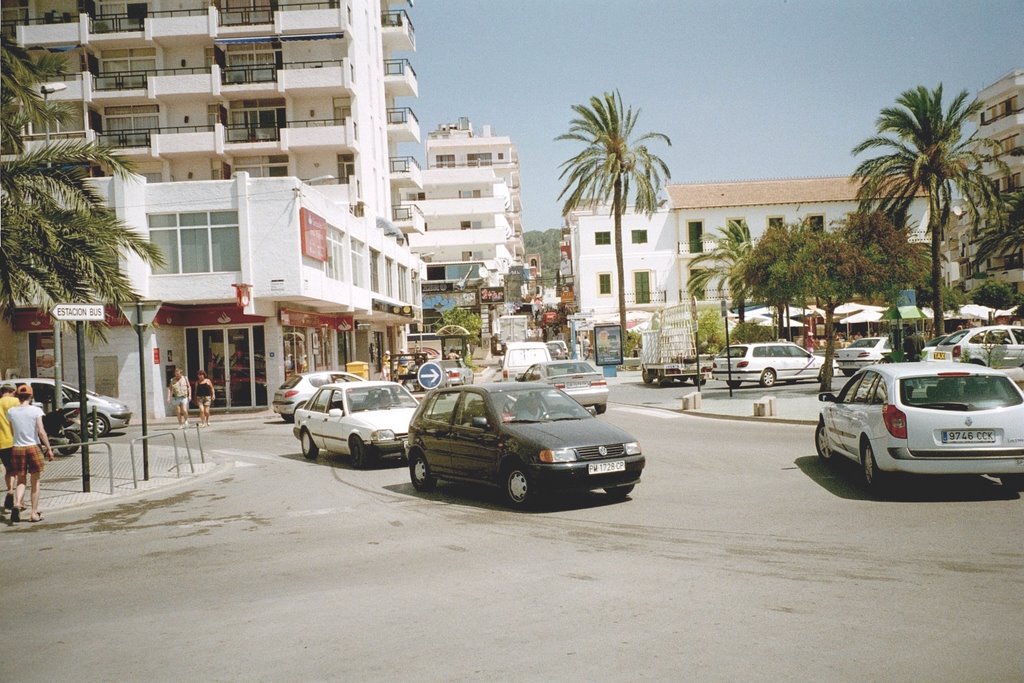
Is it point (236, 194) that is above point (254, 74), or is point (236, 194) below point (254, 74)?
below

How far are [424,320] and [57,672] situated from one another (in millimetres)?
67932

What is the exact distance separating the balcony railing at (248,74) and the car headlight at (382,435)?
111 feet

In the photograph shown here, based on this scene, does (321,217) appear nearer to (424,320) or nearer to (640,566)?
(640,566)

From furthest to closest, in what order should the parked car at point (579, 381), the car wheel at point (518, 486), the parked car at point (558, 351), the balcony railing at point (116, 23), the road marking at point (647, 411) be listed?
1. the parked car at point (558, 351)
2. the balcony railing at point (116, 23)
3. the parked car at point (579, 381)
4. the road marking at point (647, 411)
5. the car wheel at point (518, 486)

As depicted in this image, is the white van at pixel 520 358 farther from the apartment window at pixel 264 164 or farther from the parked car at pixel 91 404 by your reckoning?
the apartment window at pixel 264 164

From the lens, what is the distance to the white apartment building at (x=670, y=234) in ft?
217

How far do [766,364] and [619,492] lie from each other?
2245cm

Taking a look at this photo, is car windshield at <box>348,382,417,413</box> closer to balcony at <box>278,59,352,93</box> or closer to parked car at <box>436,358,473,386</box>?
parked car at <box>436,358,473,386</box>

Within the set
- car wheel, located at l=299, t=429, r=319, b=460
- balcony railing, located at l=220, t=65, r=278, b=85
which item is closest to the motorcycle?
car wheel, located at l=299, t=429, r=319, b=460

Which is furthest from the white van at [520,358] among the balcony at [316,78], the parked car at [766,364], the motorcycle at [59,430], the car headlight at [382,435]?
the balcony at [316,78]

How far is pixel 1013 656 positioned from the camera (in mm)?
4832

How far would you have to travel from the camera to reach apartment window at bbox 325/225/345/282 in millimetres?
36062

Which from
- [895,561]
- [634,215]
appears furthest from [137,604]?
[634,215]

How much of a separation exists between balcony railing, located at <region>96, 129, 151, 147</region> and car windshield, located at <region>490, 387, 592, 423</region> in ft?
130
